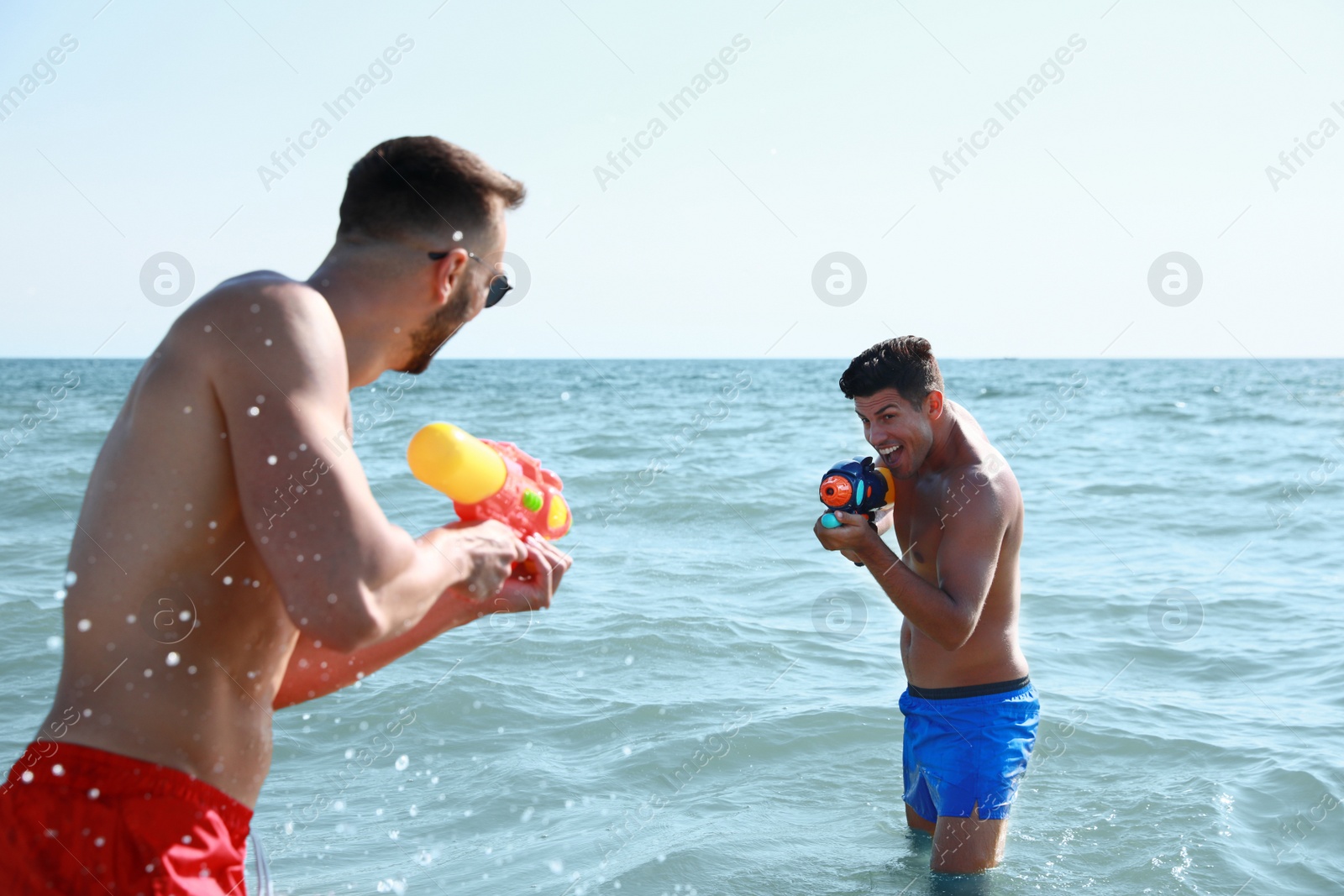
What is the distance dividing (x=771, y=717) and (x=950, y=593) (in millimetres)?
2238

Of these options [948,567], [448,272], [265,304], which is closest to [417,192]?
[448,272]

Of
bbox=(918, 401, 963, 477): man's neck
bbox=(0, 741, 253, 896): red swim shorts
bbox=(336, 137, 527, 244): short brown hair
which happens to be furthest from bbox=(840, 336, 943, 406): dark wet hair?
bbox=(0, 741, 253, 896): red swim shorts

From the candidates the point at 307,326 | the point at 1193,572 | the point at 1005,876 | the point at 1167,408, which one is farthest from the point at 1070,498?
the point at 1167,408

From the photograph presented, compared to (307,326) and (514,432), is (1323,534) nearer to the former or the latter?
(307,326)

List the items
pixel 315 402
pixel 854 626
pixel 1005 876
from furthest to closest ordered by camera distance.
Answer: pixel 854 626 < pixel 1005 876 < pixel 315 402

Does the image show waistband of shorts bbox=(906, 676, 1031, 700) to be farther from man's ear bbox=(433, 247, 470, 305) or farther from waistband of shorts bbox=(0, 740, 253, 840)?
waistband of shorts bbox=(0, 740, 253, 840)

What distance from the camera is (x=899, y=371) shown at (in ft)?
13.4

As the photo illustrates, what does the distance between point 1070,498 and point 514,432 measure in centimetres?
1121

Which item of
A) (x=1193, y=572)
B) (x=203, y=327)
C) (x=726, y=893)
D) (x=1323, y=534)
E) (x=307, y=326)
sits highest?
(x=1323, y=534)

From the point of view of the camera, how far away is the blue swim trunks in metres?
4.00

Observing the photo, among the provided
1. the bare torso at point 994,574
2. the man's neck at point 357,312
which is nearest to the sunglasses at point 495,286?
the man's neck at point 357,312

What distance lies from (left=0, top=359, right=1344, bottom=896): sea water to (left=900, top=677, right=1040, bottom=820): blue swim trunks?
1.04 feet

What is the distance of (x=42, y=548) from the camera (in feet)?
29.7

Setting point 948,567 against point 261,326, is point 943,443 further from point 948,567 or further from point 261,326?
point 261,326
